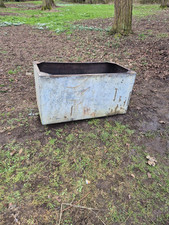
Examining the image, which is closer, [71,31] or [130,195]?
[130,195]

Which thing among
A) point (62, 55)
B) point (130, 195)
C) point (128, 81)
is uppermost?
point (128, 81)

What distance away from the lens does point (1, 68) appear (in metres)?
4.66

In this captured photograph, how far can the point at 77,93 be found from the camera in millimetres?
2578

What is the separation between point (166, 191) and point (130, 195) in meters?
0.46

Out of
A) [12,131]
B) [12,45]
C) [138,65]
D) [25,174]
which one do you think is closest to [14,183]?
[25,174]

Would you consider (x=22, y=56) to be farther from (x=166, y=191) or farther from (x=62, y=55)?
(x=166, y=191)

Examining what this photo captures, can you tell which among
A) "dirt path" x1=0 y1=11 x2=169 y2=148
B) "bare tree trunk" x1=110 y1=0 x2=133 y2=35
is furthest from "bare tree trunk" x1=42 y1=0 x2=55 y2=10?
"bare tree trunk" x1=110 y1=0 x2=133 y2=35

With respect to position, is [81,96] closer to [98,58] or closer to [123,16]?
[98,58]

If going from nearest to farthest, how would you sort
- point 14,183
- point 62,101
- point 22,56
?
point 14,183, point 62,101, point 22,56

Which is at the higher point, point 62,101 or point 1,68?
point 62,101

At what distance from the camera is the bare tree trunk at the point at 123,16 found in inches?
232

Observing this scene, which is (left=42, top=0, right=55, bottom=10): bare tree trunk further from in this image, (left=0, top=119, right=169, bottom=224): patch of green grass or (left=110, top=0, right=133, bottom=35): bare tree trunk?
(left=0, top=119, right=169, bottom=224): patch of green grass

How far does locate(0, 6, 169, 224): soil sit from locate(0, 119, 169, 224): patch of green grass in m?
0.15

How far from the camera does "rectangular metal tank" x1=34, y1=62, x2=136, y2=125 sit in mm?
2389
